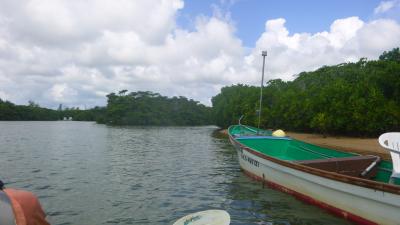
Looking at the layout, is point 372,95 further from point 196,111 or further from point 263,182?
point 196,111

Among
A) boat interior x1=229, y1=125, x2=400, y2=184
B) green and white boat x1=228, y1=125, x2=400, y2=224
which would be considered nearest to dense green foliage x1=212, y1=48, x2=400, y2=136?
boat interior x1=229, y1=125, x2=400, y2=184

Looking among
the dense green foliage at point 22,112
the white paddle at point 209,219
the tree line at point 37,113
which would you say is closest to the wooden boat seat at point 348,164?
the white paddle at point 209,219

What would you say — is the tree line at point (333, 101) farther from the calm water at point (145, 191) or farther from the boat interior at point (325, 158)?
A: the calm water at point (145, 191)

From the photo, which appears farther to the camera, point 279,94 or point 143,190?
point 279,94

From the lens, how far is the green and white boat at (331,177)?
363 inches

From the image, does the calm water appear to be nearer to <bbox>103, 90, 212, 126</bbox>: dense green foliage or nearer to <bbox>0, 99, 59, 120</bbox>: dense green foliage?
<bbox>103, 90, 212, 126</bbox>: dense green foliage

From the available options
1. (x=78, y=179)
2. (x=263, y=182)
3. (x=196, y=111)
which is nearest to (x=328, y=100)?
(x=263, y=182)

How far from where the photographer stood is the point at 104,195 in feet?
48.8

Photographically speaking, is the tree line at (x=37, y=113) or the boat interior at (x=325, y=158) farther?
the tree line at (x=37, y=113)

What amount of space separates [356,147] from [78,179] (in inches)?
1152

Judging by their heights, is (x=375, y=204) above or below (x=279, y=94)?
below

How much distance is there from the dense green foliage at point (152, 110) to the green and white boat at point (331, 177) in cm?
11654

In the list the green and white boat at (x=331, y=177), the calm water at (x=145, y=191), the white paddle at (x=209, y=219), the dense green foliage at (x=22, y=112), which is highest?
the dense green foliage at (x=22, y=112)

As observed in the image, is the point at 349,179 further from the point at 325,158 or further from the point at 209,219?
the point at 325,158
